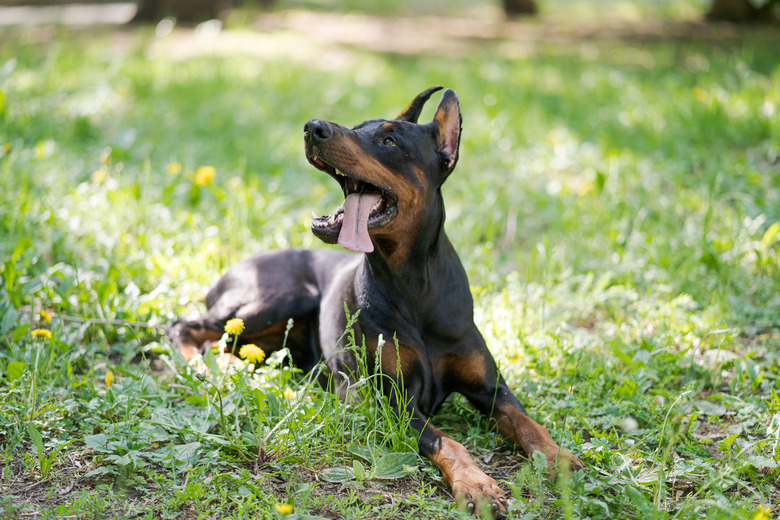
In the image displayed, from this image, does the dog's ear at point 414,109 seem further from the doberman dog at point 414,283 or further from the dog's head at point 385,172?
the dog's head at point 385,172

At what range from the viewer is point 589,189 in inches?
225

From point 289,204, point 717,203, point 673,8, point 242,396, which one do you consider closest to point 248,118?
point 289,204

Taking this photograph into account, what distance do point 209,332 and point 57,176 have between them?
2567 mm

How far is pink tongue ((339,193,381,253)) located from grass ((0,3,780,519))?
2.08ft

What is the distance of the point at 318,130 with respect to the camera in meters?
2.85

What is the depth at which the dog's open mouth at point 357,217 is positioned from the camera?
2936 mm

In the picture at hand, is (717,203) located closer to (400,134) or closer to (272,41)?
(400,134)

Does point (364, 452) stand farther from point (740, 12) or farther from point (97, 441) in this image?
point (740, 12)

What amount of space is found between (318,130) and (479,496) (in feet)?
4.81

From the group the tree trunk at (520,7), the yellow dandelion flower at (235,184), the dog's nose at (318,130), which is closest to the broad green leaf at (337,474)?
the dog's nose at (318,130)

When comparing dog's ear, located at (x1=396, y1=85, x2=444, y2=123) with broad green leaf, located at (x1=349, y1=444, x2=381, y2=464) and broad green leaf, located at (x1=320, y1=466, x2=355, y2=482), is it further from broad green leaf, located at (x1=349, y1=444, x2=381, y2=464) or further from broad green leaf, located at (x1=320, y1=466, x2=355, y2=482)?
broad green leaf, located at (x1=320, y1=466, x2=355, y2=482)

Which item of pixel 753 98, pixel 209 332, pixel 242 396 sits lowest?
pixel 209 332

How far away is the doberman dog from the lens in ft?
9.57

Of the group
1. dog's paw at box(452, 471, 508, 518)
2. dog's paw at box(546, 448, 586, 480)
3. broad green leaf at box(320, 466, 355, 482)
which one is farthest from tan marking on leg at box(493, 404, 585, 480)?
broad green leaf at box(320, 466, 355, 482)
